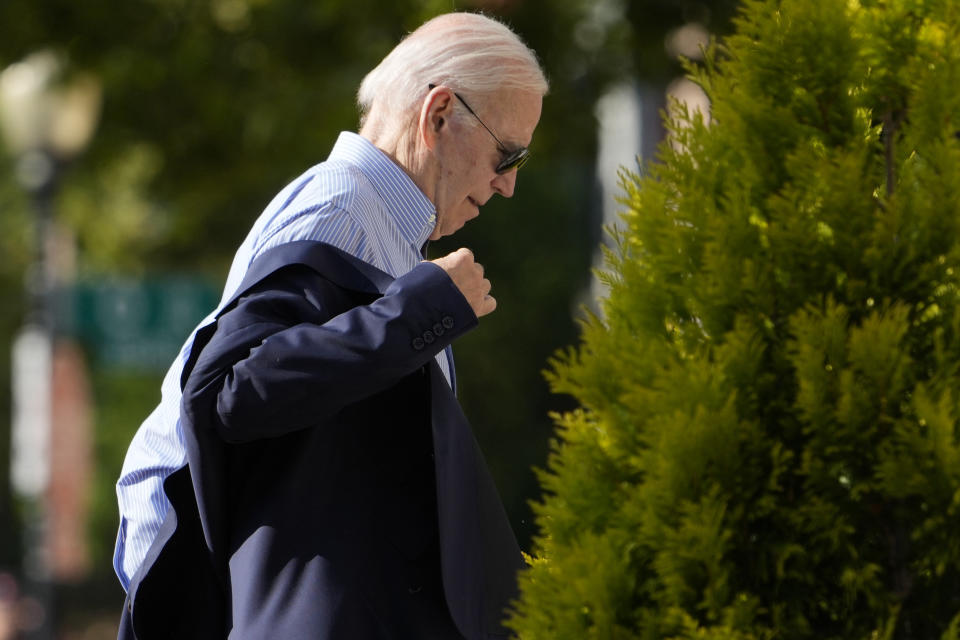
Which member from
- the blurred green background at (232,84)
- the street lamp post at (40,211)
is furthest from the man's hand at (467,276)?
the street lamp post at (40,211)

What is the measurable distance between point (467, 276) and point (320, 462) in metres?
0.33

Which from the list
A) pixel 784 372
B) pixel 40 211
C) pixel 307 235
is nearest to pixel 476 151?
pixel 307 235

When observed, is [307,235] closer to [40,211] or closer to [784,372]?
[784,372]

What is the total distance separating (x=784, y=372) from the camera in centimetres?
158

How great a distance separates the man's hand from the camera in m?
1.99

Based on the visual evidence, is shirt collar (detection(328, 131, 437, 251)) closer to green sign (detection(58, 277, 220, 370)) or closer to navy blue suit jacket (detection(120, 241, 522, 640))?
navy blue suit jacket (detection(120, 241, 522, 640))

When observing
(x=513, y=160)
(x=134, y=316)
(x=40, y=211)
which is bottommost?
(x=134, y=316)

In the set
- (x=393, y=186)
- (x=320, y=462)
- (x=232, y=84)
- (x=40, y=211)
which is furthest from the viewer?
(x=40, y=211)

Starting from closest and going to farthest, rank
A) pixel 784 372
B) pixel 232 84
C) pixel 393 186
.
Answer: pixel 784 372 < pixel 393 186 < pixel 232 84

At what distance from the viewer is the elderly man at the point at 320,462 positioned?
6.25ft

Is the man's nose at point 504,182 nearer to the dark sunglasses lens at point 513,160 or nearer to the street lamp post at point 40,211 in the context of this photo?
the dark sunglasses lens at point 513,160

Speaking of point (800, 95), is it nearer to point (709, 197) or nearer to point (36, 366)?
point (709, 197)

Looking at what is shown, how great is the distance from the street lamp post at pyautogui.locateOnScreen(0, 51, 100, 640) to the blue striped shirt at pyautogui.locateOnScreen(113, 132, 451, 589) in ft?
17.2

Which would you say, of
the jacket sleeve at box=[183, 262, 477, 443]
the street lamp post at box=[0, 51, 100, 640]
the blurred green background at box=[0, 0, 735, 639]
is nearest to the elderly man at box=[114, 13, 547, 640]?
the jacket sleeve at box=[183, 262, 477, 443]
